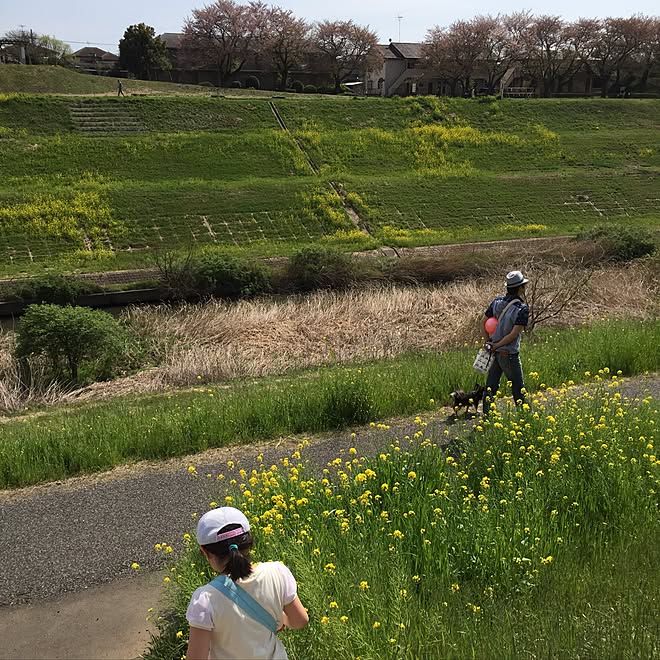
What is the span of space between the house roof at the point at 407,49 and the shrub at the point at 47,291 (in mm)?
56950

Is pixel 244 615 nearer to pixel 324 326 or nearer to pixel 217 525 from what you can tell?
pixel 217 525

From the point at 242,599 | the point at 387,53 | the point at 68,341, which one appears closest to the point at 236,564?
the point at 242,599

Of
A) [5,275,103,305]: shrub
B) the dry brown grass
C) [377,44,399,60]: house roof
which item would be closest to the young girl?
the dry brown grass

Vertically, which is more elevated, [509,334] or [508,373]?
[509,334]

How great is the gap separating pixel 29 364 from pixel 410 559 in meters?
11.9

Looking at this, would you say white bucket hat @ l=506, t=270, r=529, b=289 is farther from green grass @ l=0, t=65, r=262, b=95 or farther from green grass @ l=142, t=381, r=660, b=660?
green grass @ l=0, t=65, r=262, b=95

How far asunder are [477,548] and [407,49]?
73292 mm

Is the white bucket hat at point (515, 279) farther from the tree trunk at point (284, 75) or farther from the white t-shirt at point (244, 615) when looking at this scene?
the tree trunk at point (284, 75)

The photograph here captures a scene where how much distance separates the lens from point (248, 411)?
8570 mm

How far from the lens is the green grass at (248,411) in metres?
7.63

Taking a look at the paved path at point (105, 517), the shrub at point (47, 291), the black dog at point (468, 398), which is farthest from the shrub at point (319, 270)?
the paved path at point (105, 517)

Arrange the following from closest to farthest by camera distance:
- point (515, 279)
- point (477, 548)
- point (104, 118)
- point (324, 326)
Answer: point (477, 548)
point (515, 279)
point (324, 326)
point (104, 118)

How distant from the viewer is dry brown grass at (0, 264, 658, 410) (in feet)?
44.5

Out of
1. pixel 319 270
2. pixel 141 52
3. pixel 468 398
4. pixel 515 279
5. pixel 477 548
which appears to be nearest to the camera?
pixel 477 548
